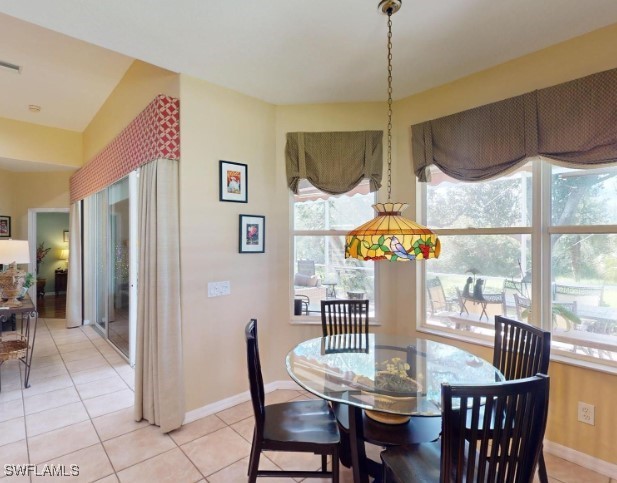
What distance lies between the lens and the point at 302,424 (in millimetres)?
1813

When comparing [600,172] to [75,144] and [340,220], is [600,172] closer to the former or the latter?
[340,220]

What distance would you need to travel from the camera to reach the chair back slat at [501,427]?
1.11 metres

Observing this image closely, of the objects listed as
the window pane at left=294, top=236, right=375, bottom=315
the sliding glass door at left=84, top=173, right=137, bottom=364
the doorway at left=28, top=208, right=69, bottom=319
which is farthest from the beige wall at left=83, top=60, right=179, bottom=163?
the doorway at left=28, top=208, right=69, bottom=319

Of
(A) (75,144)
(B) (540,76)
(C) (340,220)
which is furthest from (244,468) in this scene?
Result: (A) (75,144)

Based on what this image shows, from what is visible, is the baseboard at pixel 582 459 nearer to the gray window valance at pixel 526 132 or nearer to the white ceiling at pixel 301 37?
the gray window valance at pixel 526 132

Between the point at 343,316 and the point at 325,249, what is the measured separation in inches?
32.5

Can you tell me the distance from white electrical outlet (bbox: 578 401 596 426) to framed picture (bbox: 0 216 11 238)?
319 inches

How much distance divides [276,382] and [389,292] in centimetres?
144

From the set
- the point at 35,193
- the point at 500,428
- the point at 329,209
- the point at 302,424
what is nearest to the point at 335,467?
the point at 302,424

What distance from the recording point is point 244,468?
6.81 ft

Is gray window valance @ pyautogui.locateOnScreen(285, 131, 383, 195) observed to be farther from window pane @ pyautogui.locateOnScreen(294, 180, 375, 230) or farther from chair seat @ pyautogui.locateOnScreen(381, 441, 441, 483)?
chair seat @ pyautogui.locateOnScreen(381, 441, 441, 483)

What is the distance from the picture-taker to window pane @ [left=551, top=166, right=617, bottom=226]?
6.91 feet

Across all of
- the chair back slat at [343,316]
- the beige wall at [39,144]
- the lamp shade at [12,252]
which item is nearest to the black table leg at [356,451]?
the chair back slat at [343,316]

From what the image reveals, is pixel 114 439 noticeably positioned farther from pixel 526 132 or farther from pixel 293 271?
pixel 526 132
